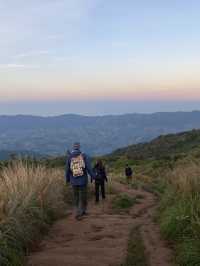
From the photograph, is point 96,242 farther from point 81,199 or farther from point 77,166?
point 77,166

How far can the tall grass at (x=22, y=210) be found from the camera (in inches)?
276

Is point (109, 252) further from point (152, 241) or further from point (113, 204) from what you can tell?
point (113, 204)

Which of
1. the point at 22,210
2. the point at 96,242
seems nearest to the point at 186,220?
the point at 96,242

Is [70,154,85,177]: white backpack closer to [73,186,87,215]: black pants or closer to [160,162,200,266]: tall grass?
[73,186,87,215]: black pants

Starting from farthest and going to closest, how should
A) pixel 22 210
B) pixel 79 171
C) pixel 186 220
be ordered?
pixel 79 171 < pixel 22 210 < pixel 186 220

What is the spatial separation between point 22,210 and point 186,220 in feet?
9.71

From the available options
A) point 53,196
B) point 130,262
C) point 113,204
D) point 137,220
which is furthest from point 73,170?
point 130,262

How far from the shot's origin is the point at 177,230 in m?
8.34

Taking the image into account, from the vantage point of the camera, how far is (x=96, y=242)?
8312 mm

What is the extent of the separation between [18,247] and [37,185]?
139 inches

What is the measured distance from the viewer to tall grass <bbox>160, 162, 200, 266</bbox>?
6801 millimetres

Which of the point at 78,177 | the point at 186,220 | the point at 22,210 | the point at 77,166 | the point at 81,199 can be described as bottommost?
the point at 81,199

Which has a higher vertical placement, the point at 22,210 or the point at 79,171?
the point at 79,171

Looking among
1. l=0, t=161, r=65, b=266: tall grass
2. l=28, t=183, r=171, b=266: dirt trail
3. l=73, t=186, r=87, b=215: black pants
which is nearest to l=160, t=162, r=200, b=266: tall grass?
l=28, t=183, r=171, b=266: dirt trail
